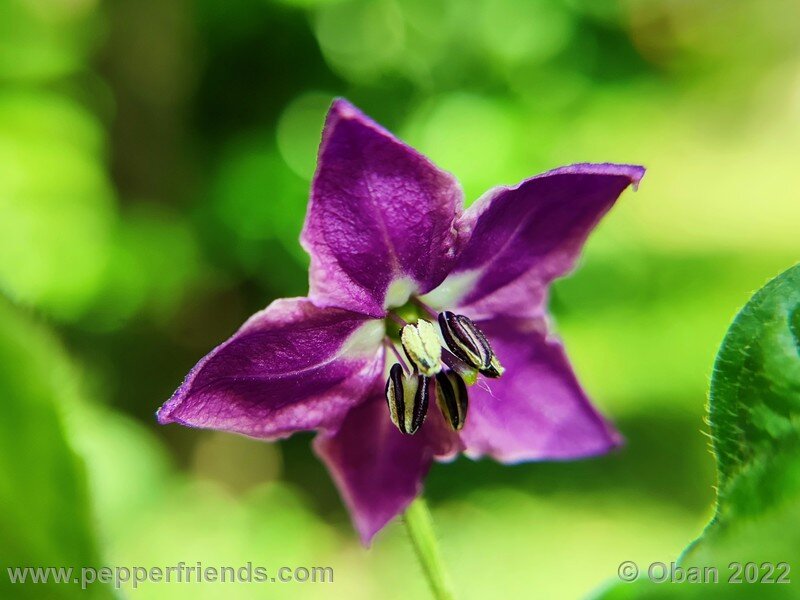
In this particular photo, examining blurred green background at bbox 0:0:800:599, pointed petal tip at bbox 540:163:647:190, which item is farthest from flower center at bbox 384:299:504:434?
blurred green background at bbox 0:0:800:599

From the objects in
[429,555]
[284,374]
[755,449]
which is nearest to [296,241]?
[284,374]

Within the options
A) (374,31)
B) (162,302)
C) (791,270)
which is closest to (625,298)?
(374,31)

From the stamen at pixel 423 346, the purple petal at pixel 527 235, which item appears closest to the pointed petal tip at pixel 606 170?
the purple petal at pixel 527 235

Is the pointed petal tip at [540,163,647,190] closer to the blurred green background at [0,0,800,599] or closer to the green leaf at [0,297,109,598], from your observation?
the green leaf at [0,297,109,598]

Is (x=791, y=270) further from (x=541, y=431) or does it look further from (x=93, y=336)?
(x=93, y=336)

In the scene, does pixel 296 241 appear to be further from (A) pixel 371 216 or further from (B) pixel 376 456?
(A) pixel 371 216

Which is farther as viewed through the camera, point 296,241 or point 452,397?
point 296,241

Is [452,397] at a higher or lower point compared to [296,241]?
higher
